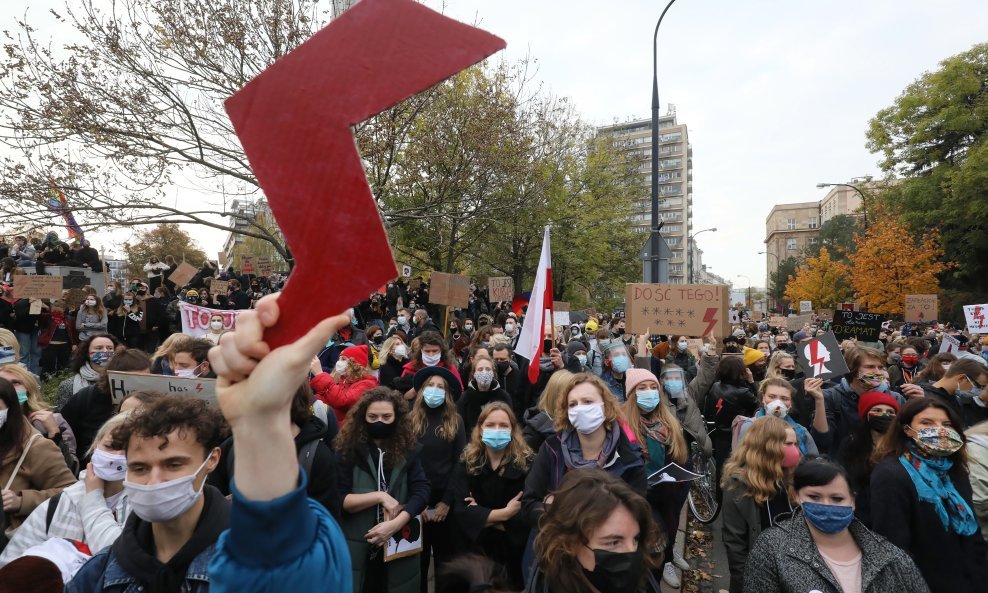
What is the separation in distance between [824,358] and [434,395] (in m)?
4.09

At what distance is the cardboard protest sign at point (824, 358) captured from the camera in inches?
235

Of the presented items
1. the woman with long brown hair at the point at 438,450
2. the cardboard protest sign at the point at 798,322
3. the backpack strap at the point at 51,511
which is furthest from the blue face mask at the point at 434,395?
the cardboard protest sign at the point at 798,322

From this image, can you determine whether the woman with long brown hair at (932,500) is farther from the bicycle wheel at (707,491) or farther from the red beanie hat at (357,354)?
the red beanie hat at (357,354)

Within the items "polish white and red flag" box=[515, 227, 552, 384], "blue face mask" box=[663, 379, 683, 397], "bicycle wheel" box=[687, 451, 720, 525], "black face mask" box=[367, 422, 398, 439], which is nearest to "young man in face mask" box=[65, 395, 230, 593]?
"black face mask" box=[367, 422, 398, 439]

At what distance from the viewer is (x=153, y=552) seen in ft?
6.23

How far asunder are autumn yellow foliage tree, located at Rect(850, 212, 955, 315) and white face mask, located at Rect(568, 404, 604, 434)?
3172 centimetres

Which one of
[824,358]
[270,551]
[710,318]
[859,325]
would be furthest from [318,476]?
[859,325]

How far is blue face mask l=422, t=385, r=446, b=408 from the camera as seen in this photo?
4969 mm

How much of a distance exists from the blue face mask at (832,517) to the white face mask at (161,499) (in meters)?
2.66

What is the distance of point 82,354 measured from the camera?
530 cm

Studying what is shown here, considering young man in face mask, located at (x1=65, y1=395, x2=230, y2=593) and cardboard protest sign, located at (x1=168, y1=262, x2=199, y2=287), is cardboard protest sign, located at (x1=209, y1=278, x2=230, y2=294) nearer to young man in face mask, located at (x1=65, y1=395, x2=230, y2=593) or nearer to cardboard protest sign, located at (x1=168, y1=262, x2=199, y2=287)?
cardboard protest sign, located at (x1=168, y1=262, x2=199, y2=287)

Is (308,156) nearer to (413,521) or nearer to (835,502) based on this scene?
(835,502)

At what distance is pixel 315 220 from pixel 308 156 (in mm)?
121

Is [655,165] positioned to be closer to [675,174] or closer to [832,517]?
[832,517]
